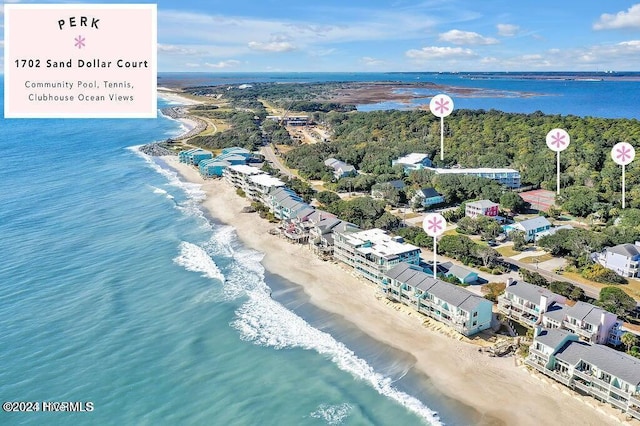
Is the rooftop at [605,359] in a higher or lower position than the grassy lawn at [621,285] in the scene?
lower

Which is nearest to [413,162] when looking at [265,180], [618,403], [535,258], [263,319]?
[265,180]

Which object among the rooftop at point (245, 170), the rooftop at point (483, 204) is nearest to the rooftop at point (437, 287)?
the rooftop at point (483, 204)

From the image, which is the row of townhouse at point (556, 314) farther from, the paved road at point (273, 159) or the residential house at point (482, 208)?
the paved road at point (273, 159)

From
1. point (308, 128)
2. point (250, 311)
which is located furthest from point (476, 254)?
point (308, 128)

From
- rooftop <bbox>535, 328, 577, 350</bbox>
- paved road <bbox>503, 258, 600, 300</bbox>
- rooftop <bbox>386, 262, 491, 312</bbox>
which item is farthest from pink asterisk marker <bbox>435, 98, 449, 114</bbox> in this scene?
paved road <bbox>503, 258, 600, 300</bbox>

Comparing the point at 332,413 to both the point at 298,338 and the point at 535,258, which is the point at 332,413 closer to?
the point at 298,338

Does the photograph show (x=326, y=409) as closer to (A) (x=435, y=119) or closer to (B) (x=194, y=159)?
(B) (x=194, y=159)
